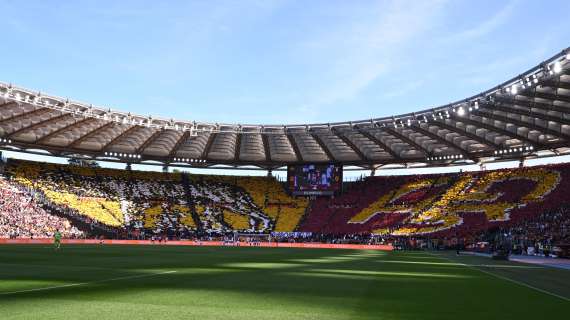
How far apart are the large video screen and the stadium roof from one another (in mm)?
1271

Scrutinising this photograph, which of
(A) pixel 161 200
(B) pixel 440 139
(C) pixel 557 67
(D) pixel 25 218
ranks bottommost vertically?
(D) pixel 25 218

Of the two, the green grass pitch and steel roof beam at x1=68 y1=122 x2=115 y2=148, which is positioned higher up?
steel roof beam at x1=68 y1=122 x2=115 y2=148

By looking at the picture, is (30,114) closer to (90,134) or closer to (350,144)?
(90,134)

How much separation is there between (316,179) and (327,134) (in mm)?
13660

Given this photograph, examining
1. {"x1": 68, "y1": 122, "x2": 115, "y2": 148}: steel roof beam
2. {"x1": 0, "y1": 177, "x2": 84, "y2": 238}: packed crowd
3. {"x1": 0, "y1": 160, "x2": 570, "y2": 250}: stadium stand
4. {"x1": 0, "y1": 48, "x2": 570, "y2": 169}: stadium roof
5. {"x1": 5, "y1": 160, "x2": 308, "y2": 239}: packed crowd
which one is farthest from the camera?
{"x1": 5, "y1": 160, "x2": 308, "y2": 239}: packed crowd

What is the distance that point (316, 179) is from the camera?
78.5 metres

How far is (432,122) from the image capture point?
56594mm

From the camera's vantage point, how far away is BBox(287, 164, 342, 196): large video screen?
7800 cm

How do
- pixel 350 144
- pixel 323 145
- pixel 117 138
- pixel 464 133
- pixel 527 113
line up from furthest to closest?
pixel 323 145, pixel 350 144, pixel 117 138, pixel 464 133, pixel 527 113

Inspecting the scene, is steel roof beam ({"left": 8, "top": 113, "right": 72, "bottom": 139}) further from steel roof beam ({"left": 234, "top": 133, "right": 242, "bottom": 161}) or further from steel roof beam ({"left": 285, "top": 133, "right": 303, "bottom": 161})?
steel roof beam ({"left": 285, "top": 133, "right": 303, "bottom": 161})

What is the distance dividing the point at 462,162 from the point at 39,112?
54.5 m

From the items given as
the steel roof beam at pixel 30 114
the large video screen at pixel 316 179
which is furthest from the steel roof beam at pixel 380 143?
the steel roof beam at pixel 30 114

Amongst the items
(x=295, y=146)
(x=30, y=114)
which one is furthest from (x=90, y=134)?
(x=295, y=146)

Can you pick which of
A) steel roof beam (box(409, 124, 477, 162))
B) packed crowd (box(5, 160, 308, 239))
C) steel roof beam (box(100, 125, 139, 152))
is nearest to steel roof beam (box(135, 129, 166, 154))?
steel roof beam (box(100, 125, 139, 152))
